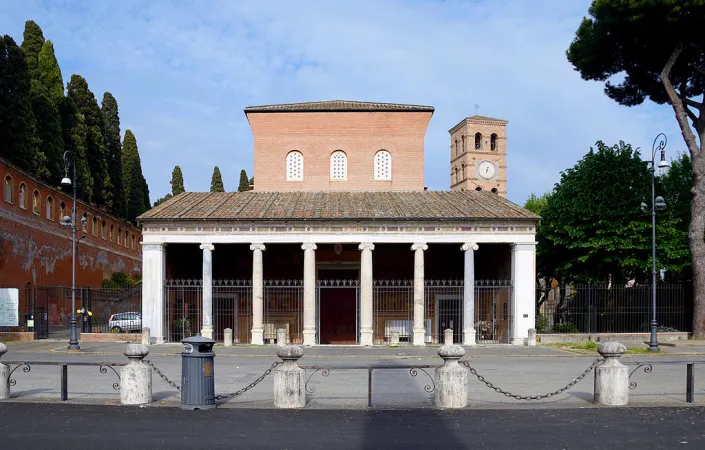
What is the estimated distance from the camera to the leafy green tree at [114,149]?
5366 cm

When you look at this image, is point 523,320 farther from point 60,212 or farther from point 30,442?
point 60,212

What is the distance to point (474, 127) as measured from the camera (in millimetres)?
66938

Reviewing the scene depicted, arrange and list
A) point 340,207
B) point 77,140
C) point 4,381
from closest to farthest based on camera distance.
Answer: point 4,381 → point 340,207 → point 77,140

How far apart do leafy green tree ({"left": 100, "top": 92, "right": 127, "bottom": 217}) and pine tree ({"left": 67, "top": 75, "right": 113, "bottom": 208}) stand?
6.82 feet

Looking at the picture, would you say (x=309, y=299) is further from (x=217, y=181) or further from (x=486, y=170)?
(x=217, y=181)

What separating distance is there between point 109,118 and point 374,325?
1394 inches

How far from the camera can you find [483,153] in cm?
6725

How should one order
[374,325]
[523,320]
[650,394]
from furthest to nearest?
[374,325] → [523,320] → [650,394]

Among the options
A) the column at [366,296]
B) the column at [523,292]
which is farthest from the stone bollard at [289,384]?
the column at [523,292]

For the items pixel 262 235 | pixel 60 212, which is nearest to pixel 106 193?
pixel 60 212

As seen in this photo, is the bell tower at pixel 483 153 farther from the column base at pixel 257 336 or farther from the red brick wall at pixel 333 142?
the column base at pixel 257 336

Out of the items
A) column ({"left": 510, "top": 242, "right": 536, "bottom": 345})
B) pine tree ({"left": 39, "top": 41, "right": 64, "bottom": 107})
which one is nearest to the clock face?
pine tree ({"left": 39, "top": 41, "right": 64, "bottom": 107})

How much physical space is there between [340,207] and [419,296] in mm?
4919

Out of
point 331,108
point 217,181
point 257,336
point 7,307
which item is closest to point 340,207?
point 257,336
